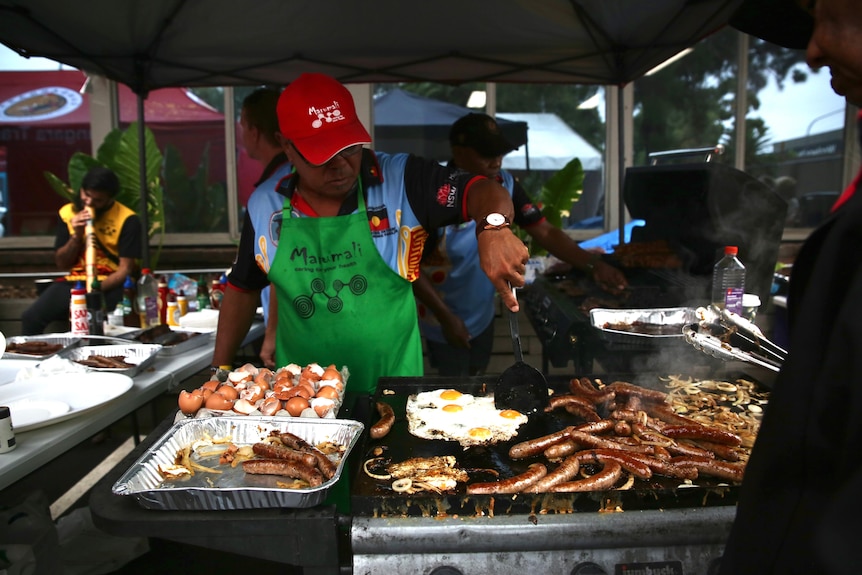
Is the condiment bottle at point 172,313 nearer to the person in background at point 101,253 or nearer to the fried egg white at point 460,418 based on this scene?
the person in background at point 101,253

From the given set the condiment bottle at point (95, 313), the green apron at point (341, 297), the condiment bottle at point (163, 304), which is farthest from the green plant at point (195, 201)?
the green apron at point (341, 297)

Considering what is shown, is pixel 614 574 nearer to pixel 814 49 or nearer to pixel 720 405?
pixel 720 405

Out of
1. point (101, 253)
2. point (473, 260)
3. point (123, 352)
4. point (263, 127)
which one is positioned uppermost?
point (263, 127)

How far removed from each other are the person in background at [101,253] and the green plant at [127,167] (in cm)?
105

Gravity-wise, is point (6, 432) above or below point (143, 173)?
below

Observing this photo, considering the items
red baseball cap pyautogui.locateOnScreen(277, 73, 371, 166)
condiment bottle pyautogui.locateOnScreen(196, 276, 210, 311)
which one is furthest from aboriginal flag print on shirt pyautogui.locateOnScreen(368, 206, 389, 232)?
condiment bottle pyautogui.locateOnScreen(196, 276, 210, 311)

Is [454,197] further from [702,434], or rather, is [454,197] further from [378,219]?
[702,434]

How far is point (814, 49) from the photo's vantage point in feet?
3.07

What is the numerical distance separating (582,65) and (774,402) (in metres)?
5.09

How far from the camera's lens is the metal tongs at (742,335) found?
79.2 inches

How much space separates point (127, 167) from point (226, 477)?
21.5ft

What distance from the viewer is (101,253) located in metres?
6.09

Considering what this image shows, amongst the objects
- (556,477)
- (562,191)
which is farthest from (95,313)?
(562,191)

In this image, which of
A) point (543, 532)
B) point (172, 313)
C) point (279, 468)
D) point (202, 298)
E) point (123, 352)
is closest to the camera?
point (543, 532)
